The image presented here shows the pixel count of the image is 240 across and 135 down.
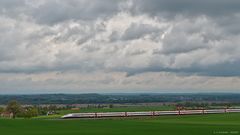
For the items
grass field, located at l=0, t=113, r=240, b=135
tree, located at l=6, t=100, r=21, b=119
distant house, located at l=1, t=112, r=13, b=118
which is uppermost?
tree, located at l=6, t=100, r=21, b=119

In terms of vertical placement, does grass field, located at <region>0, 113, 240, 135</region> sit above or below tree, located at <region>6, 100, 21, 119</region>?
below

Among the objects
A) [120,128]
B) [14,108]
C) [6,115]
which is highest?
[14,108]

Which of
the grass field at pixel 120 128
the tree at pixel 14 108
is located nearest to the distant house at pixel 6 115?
the tree at pixel 14 108

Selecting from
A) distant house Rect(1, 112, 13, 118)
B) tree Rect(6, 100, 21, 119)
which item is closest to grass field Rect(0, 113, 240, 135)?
tree Rect(6, 100, 21, 119)

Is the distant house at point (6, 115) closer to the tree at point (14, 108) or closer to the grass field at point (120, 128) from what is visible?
the tree at point (14, 108)

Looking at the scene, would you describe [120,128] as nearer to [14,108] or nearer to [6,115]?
[14,108]

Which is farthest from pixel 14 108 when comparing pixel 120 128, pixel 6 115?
pixel 120 128

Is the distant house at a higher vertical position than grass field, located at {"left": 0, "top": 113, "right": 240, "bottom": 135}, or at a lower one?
higher

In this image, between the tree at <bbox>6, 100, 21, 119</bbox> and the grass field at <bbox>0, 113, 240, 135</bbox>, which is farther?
the tree at <bbox>6, 100, 21, 119</bbox>

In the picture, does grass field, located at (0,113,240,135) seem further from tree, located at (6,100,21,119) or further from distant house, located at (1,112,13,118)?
distant house, located at (1,112,13,118)

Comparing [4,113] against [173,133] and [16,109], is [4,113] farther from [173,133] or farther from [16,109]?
[173,133]

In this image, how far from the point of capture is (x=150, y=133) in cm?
5200

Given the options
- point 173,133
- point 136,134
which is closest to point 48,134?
point 136,134

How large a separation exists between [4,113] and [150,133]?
87521 mm
